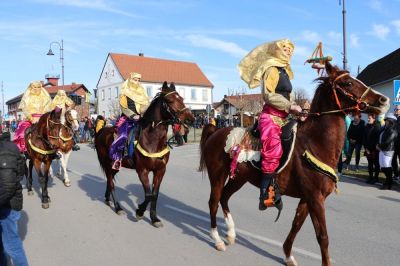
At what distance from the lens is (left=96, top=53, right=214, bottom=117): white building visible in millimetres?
58719

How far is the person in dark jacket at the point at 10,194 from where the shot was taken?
3.87 metres

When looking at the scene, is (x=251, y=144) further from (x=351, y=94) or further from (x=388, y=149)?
(x=388, y=149)

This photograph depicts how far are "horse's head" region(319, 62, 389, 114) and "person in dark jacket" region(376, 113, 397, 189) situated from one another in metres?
6.12

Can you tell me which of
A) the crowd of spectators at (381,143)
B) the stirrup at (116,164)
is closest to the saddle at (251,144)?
the stirrup at (116,164)

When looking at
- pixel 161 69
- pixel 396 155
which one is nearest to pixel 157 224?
pixel 396 155

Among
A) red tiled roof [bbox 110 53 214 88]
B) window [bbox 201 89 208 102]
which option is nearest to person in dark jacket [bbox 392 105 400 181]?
red tiled roof [bbox 110 53 214 88]

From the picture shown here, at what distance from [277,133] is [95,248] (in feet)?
9.76

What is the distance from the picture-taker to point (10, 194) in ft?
12.9

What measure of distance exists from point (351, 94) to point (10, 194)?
367 cm

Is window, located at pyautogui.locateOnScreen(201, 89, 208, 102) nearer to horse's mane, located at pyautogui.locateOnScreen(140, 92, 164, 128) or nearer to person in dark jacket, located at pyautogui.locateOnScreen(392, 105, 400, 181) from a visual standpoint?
person in dark jacket, located at pyautogui.locateOnScreen(392, 105, 400, 181)

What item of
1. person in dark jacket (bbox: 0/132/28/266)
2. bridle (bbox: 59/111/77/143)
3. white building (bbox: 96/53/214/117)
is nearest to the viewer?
person in dark jacket (bbox: 0/132/28/266)

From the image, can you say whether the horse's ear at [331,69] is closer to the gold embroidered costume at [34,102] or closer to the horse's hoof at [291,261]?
the horse's hoof at [291,261]

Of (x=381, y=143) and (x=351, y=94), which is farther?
(x=381, y=143)

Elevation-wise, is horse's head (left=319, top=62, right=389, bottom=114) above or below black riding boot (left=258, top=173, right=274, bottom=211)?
above
